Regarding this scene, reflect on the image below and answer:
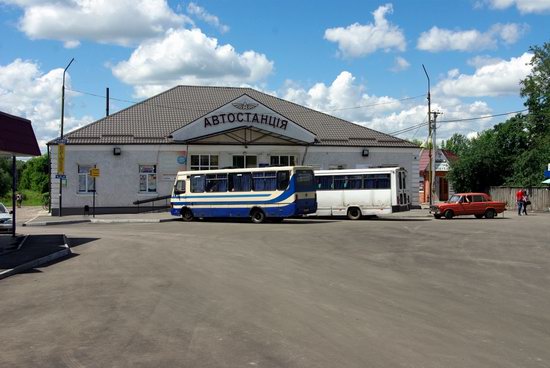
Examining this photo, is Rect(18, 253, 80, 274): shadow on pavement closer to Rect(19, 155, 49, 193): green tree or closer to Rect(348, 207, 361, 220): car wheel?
Rect(348, 207, 361, 220): car wheel

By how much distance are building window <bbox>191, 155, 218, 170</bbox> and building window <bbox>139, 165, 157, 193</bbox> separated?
276 cm

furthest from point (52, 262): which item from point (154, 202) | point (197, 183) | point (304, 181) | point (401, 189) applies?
point (154, 202)

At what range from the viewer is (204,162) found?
40594 mm

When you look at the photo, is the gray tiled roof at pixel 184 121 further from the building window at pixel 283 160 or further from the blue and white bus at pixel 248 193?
the blue and white bus at pixel 248 193

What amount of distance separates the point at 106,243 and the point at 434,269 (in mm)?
10454

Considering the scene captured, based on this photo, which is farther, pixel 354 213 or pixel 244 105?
pixel 244 105

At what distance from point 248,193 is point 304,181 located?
3013 millimetres

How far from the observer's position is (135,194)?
39062 mm

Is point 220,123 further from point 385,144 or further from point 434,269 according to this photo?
point 434,269

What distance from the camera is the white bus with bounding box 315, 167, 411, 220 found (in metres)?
30.9

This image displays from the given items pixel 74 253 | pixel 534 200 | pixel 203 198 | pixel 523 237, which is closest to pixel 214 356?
pixel 74 253

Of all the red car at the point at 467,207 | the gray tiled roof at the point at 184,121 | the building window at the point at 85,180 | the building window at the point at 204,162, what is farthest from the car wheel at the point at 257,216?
the building window at the point at 85,180

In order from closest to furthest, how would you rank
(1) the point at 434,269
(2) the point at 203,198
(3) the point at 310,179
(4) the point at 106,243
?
(1) the point at 434,269
(4) the point at 106,243
(3) the point at 310,179
(2) the point at 203,198

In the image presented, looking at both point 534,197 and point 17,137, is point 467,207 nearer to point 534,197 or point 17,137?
point 534,197
